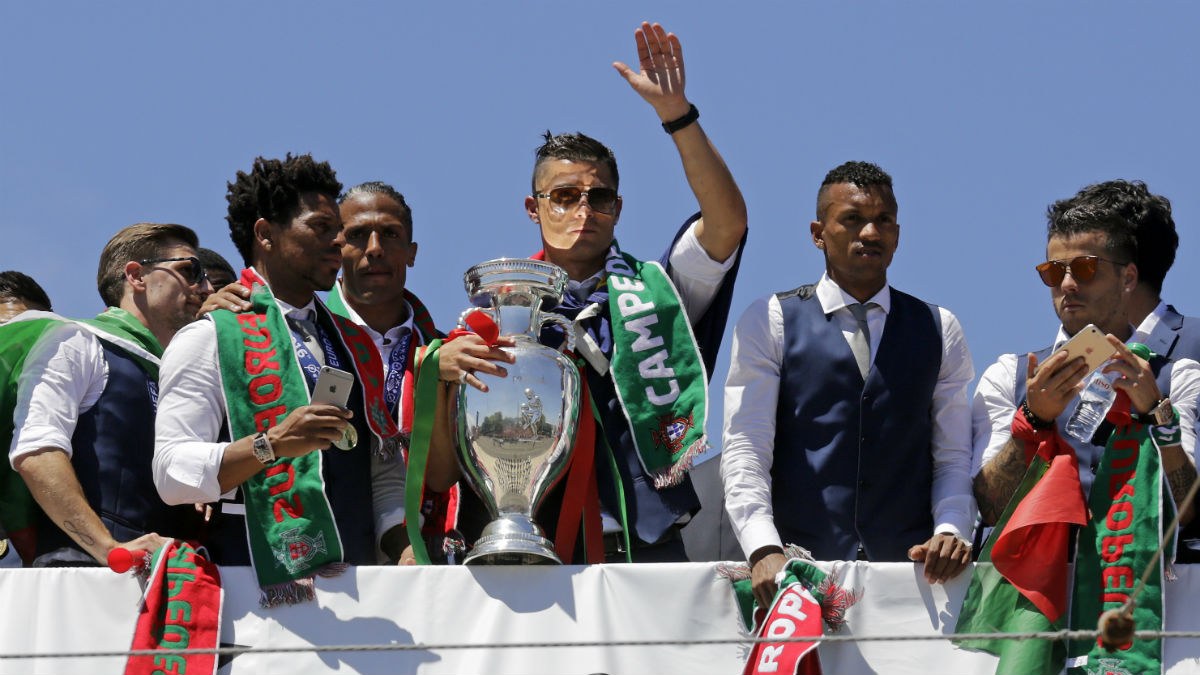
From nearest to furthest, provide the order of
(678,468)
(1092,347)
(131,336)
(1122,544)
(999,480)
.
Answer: (1092,347) → (1122,544) → (999,480) → (678,468) → (131,336)

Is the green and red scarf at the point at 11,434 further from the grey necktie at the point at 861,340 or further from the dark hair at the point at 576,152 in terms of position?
the grey necktie at the point at 861,340

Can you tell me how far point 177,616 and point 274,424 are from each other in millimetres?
717

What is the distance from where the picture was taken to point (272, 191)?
601 cm

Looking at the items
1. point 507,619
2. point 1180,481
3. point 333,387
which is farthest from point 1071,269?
point 333,387

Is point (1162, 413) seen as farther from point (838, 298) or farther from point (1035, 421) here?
point (838, 298)

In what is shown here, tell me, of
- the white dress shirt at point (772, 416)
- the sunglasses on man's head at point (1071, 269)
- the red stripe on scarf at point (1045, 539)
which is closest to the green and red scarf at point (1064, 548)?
the red stripe on scarf at point (1045, 539)

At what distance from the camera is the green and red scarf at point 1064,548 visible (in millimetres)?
5000

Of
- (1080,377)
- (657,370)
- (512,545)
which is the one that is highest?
(657,370)

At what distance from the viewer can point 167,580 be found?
4996 mm

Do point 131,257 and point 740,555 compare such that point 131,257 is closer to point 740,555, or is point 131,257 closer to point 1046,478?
point 740,555

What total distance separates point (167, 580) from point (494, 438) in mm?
1069

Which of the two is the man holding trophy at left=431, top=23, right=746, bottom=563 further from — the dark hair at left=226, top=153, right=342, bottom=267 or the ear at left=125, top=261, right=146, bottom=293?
the ear at left=125, top=261, right=146, bottom=293

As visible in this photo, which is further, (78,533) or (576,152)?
(576,152)

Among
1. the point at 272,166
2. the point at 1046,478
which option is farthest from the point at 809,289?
the point at 272,166
